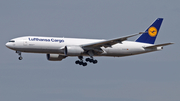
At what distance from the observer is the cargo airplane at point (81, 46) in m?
56.4

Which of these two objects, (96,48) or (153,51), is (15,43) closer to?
(96,48)

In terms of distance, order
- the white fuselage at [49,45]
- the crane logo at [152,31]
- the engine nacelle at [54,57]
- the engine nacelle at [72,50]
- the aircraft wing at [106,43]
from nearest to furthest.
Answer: the aircraft wing at [106,43] → the white fuselage at [49,45] → the engine nacelle at [72,50] → the engine nacelle at [54,57] → the crane logo at [152,31]

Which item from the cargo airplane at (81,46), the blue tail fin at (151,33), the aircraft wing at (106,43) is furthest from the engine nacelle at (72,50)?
the blue tail fin at (151,33)

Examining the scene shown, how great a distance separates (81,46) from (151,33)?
45.4ft

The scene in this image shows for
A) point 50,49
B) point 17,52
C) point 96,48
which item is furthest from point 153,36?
point 17,52

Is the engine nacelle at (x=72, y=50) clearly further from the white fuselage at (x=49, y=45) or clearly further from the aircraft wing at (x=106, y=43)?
the aircraft wing at (x=106, y=43)

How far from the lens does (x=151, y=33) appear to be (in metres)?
65.2

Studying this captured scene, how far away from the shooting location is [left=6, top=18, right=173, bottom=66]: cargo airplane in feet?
185

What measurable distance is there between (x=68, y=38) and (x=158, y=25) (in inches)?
669

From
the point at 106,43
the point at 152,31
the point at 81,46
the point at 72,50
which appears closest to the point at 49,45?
the point at 72,50

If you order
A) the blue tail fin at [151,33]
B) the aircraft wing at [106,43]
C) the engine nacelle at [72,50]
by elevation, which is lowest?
the engine nacelle at [72,50]

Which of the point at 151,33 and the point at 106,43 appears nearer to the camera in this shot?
the point at 106,43

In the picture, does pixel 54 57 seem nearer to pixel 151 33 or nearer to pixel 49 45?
pixel 49 45

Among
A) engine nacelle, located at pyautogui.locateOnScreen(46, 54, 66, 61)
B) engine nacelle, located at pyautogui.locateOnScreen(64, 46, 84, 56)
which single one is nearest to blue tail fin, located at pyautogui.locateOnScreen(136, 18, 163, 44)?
engine nacelle, located at pyautogui.locateOnScreen(64, 46, 84, 56)
